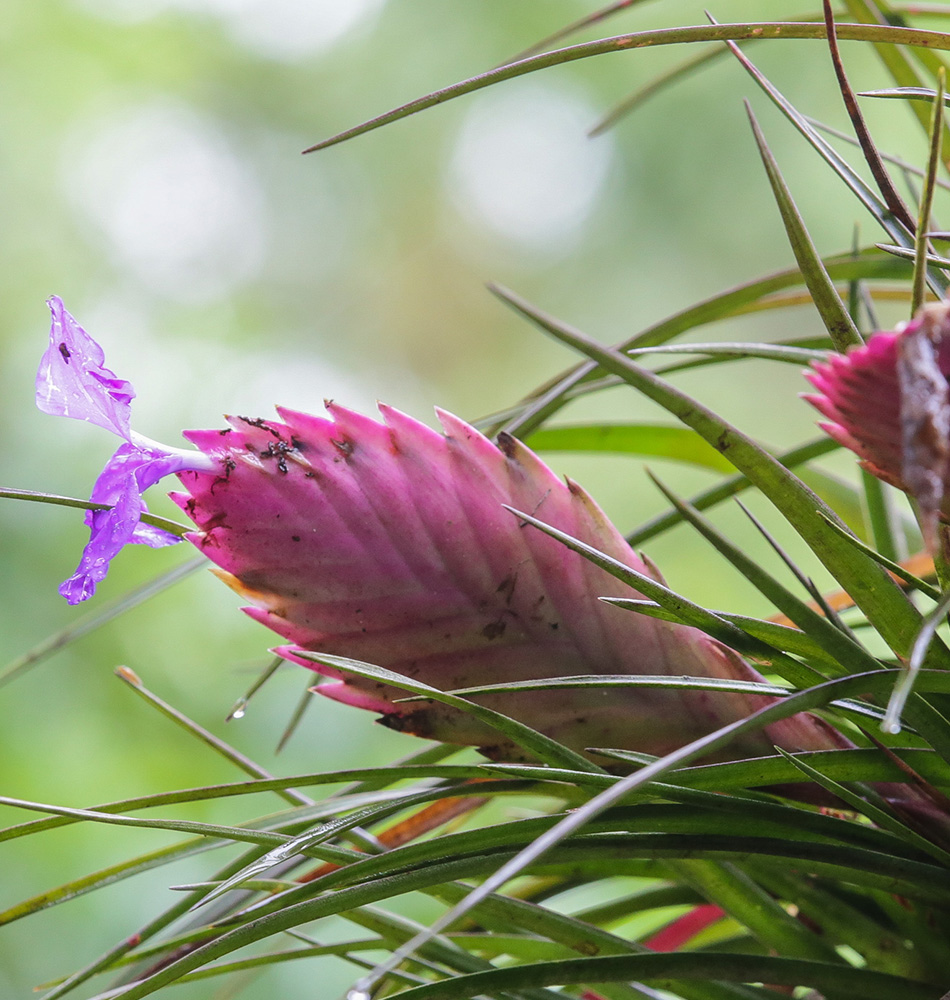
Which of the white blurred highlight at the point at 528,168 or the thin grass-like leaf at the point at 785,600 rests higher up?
the white blurred highlight at the point at 528,168

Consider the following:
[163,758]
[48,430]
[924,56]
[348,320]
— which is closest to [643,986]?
[924,56]

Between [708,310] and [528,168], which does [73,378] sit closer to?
[708,310]

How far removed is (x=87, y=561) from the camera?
19cm

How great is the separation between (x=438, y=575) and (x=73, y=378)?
86 mm

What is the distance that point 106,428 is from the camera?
0.18m

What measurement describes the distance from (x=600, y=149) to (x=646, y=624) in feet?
4.75

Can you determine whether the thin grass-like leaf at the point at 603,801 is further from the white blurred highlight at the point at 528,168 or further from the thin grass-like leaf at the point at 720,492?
the white blurred highlight at the point at 528,168

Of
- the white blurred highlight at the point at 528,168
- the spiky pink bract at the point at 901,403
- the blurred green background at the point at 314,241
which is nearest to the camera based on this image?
the spiky pink bract at the point at 901,403

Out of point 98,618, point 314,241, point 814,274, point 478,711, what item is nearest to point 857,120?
point 814,274

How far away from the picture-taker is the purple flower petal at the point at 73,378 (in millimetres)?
180

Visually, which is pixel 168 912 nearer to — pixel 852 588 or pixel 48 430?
pixel 852 588

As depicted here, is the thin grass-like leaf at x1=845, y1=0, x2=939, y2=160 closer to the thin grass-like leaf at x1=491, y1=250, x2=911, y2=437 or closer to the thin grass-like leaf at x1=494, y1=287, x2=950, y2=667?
the thin grass-like leaf at x1=491, y1=250, x2=911, y2=437

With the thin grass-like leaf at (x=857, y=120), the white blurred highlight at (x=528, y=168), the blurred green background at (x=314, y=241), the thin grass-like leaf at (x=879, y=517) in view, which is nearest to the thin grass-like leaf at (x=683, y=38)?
the thin grass-like leaf at (x=857, y=120)

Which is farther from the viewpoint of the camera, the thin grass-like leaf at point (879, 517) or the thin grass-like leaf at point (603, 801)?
the thin grass-like leaf at point (879, 517)
